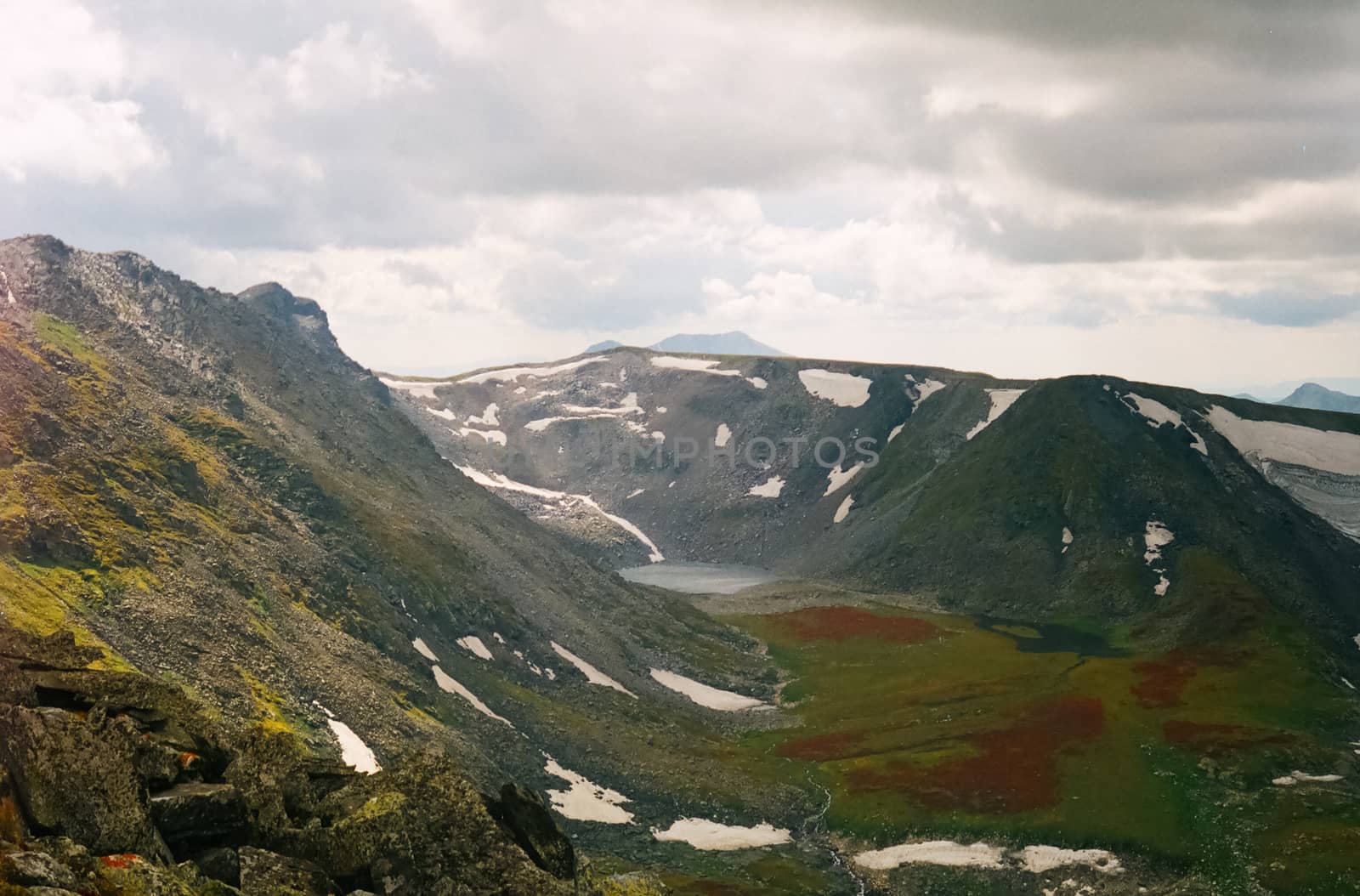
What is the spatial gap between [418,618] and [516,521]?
6442 centimetres

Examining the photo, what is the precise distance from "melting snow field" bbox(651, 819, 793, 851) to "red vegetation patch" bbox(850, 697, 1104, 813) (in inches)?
480

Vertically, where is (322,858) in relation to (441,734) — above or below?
above

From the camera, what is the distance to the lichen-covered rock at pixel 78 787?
77.4 feet

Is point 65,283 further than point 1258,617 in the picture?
No

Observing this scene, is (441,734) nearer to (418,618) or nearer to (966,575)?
(418,618)

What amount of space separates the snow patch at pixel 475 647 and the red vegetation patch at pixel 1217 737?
7025 cm

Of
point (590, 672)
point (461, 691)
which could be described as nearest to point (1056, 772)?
point (590, 672)

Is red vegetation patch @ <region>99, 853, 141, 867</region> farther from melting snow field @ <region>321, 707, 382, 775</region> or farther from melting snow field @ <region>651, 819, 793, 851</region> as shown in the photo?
melting snow field @ <region>651, 819, 793, 851</region>

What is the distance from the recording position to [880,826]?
89.5 meters

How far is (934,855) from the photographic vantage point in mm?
83875

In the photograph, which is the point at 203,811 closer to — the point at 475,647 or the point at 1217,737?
the point at 475,647

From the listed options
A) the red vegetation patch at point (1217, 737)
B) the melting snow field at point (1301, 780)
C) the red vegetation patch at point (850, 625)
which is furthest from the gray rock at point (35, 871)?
the red vegetation patch at point (850, 625)

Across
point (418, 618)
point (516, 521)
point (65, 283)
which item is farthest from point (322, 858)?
point (516, 521)

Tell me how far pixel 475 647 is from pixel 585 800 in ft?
91.1
